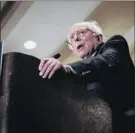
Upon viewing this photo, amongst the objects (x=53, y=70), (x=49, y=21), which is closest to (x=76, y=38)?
(x=49, y=21)

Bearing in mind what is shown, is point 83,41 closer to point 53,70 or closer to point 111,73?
point 111,73

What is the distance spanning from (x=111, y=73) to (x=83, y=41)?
18cm

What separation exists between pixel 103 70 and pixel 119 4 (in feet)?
1.57

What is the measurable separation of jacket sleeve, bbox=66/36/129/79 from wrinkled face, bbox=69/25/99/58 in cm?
7

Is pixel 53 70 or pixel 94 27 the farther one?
pixel 94 27

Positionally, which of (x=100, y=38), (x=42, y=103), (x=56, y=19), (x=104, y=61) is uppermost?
(x=56, y=19)

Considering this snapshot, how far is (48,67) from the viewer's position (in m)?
0.83

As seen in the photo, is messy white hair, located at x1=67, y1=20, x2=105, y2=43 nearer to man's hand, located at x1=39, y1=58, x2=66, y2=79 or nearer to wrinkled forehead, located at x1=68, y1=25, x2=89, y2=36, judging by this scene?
wrinkled forehead, located at x1=68, y1=25, x2=89, y2=36

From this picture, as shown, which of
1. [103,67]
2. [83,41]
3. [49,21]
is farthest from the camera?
[49,21]

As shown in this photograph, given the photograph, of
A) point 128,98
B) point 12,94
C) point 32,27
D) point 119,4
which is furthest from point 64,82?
point 119,4

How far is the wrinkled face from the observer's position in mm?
1133

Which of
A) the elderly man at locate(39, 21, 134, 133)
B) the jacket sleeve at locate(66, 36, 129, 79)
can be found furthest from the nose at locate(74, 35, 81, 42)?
the jacket sleeve at locate(66, 36, 129, 79)

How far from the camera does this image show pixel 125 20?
4.33 ft

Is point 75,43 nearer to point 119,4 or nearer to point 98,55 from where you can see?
point 98,55
